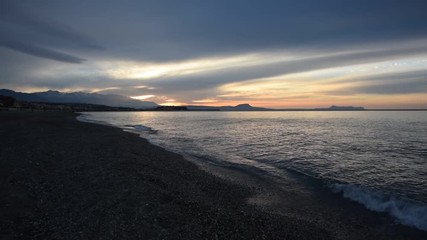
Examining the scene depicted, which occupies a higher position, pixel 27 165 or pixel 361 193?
pixel 27 165

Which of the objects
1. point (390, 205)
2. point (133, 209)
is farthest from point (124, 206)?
point (390, 205)

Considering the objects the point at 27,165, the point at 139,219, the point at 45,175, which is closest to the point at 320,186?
the point at 139,219

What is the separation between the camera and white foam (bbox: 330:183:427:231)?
487 inches

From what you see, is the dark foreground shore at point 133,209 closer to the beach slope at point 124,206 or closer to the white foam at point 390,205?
the beach slope at point 124,206

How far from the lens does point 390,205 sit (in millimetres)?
14062

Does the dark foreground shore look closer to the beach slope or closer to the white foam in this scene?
the beach slope

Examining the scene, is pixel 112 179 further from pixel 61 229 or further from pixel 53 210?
pixel 61 229

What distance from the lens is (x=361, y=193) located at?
51.8ft

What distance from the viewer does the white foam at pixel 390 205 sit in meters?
12.4

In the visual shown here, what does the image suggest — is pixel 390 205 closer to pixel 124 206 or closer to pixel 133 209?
pixel 133 209

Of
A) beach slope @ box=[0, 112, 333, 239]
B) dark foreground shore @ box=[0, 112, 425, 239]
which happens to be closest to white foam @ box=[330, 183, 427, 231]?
dark foreground shore @ box=[0, 112, 425, 239]

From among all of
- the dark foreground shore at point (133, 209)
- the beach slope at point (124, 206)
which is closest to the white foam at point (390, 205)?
the dark foreground shore at point (133, 209)

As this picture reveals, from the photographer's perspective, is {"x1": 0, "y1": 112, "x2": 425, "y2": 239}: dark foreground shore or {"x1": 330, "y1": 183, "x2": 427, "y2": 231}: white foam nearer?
{"x1": 0, "y1": 112, "x2": 425, "y2": 239}: dark foreground shore

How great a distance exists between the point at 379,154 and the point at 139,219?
3006 cm
